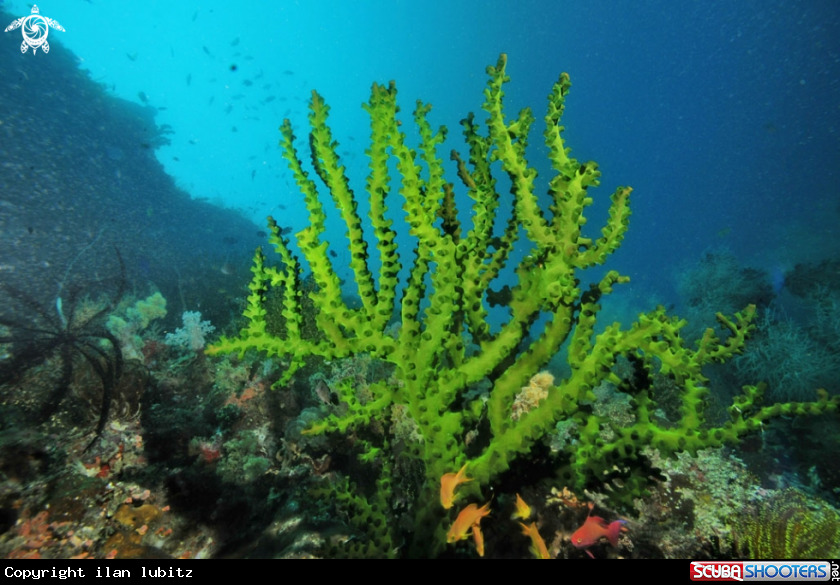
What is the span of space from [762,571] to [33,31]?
2634 cm

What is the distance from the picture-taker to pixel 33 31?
15305 millimetres

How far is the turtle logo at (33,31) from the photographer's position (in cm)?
1463

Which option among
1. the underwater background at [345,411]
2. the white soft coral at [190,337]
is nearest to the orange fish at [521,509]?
the underwater background at [345,411]

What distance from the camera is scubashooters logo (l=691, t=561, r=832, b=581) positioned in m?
2.14

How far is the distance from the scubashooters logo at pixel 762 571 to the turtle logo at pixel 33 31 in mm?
23709

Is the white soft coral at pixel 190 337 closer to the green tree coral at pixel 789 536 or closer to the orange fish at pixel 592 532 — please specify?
the orange fish at pixel 592 532

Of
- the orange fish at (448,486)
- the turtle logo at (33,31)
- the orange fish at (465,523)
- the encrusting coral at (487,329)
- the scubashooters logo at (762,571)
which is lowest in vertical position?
the scubashooters logo at (762,571)

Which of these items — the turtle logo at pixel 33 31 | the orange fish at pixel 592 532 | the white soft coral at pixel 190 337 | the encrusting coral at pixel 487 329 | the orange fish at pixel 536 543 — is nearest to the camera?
the encrusting coral at pixel 487 329

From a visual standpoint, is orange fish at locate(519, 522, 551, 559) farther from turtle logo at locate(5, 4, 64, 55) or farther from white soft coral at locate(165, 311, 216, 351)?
turtle logo at locate(5, 4, 64, 55)

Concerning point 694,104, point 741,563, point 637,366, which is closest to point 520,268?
point 637,366

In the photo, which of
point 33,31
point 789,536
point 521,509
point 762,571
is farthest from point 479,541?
point 33,31

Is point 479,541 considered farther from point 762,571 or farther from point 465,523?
point 762,571

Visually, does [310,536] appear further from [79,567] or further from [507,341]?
[507,341]

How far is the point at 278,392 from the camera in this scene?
18.9 ft
